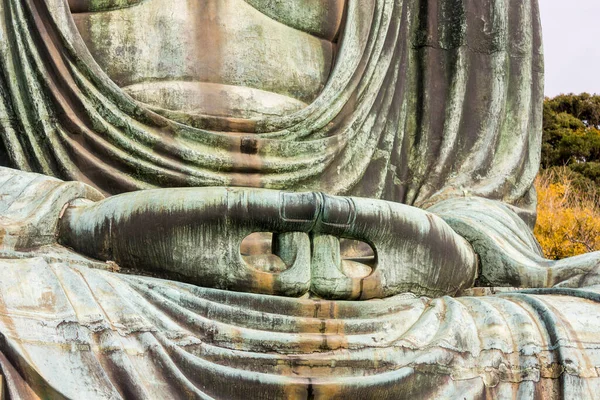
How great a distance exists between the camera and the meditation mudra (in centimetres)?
451

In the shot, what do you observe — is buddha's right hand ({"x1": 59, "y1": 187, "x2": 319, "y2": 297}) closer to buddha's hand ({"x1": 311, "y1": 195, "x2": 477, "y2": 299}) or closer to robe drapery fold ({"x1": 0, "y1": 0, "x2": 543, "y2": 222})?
buddha's hand ({"x1": 311, "y1": 195, "x2": 477, "y2": 299})

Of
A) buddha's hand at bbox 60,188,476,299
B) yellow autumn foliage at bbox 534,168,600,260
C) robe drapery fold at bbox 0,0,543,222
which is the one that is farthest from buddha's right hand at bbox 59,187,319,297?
yellow autumn foliage at bbox 534,168,600,260

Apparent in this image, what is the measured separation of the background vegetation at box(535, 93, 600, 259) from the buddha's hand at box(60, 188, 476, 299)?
13403 millimetres

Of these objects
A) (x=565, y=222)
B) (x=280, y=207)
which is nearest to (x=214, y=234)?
(x=280, y=207)

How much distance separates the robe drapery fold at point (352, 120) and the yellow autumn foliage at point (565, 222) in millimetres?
11755

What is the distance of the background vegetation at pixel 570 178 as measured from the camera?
18.7 m

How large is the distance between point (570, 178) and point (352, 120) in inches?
747

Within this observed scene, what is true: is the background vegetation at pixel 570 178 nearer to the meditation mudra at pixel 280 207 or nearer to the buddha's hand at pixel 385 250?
the meditation mudra at pixel 280 207

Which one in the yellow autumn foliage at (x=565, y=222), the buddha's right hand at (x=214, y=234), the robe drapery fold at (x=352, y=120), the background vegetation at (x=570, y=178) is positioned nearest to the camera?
the buddha's right hand at (x=214, y=234)

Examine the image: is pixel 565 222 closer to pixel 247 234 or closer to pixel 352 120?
pixel 352 120

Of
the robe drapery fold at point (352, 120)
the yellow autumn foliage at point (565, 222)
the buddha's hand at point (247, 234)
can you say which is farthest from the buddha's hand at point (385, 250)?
the yellow autumn foliage at point (565, 222)

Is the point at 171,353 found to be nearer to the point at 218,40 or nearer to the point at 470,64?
the point at 218,40

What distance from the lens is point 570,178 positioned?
24.4 meters

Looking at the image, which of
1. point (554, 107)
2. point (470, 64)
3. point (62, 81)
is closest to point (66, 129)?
point (62, 81)
